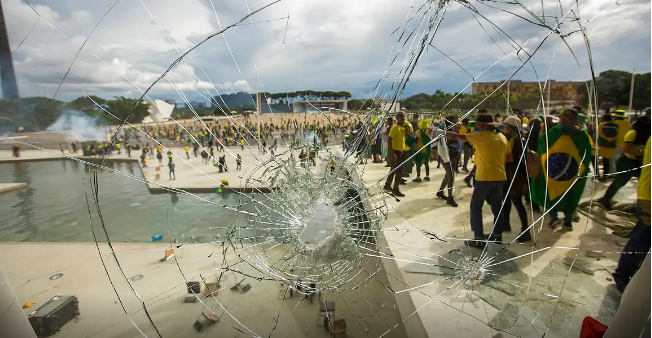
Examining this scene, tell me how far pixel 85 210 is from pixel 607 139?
6785 mm

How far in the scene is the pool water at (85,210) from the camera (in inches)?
118

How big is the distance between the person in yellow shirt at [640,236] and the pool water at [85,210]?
274cm

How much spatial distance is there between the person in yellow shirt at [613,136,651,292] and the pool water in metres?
2.74

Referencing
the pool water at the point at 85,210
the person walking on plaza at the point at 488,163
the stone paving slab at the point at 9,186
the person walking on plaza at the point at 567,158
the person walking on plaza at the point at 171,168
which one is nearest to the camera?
the person walking on plaza at the point at 567,158

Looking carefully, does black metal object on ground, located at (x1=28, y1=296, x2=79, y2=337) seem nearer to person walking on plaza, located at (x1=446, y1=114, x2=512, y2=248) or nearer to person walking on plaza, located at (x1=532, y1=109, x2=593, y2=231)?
person walking on plaza, located at (x1=446, y1=114, x2=512, y2=248)

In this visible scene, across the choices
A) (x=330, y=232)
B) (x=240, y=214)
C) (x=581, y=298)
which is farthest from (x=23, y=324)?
(x=581, y=298)

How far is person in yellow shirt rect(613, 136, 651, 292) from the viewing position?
5.13ft

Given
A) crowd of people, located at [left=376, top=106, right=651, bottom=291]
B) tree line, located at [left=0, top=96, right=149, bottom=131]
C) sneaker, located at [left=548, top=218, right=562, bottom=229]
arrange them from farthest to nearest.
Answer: sneaker, located at [left=548, top=218, right=562, bottom=229], crowd of people, located at [left=376, top=106, right=651, bottom=291], tree line, located at [left=0, top=96, right=149, bottom=131]

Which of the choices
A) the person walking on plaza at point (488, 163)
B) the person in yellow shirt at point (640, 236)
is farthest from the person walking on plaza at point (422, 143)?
the person in yellow shirt at point (640, 236)

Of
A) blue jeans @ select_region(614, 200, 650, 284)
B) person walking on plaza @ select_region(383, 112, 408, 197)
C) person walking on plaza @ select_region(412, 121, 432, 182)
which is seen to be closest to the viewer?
blue jeans @ select_region(614, 200, 650, 284)

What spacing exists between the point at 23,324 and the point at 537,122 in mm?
3560

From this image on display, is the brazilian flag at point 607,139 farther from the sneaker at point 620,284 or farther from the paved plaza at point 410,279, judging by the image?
the sneaker at point 620,284

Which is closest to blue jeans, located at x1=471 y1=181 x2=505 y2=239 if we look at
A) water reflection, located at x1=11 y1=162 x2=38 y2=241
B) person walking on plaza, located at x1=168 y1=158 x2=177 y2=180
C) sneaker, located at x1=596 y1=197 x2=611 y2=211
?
sneaker, located at x1=596 y1=197 x2=611 y2=211

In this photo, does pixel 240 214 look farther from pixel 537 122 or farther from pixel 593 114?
pixel 537 122
